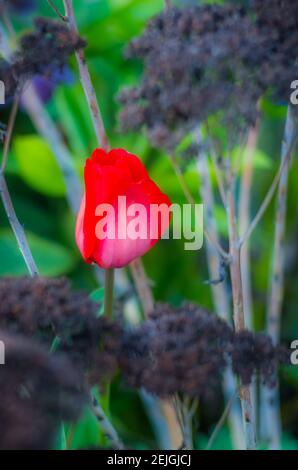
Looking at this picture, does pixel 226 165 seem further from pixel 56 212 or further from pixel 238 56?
pixel 56 212

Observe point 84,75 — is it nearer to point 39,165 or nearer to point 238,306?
point 238,306

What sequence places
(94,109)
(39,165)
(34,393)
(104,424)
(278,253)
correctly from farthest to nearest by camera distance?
→ (39,165), (278,253), (94,109), (104,424), (34,393)

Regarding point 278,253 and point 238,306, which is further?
point 278,253

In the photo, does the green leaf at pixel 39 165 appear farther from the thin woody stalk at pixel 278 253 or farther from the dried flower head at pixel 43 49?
the dried flower head at pixel 43 49

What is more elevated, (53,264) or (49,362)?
(53,264)

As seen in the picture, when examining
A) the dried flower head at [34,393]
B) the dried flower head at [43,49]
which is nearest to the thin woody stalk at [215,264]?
the dried flower head at [43,49]

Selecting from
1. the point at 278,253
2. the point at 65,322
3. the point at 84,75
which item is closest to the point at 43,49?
the point at 84,75

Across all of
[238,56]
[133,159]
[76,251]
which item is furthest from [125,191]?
[76,251]
